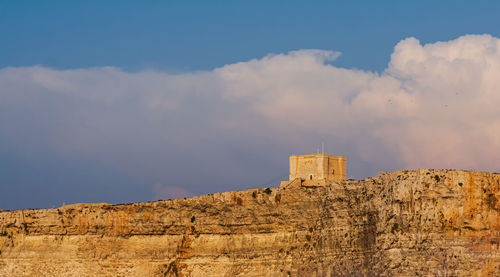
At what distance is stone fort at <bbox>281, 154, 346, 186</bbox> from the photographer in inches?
3720

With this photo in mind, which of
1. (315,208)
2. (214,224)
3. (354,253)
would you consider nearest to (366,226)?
(354,253)

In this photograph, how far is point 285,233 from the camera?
74125 mm

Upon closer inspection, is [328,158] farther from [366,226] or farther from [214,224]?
[366,226]

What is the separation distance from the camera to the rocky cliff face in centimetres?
5969

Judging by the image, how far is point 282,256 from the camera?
73.5 metres

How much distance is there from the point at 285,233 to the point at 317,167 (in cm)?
2140

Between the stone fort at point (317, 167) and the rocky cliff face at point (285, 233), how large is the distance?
1593 centimetres

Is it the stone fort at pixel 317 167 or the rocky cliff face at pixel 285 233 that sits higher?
the stone fort at pixel 317 167

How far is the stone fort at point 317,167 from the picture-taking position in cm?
9450

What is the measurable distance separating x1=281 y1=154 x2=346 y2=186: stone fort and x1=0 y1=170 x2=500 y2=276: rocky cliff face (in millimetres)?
15933

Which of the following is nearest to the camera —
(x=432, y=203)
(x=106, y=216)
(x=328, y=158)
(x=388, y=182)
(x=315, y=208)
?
(x=432, y=203)

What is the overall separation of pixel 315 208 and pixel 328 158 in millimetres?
23934

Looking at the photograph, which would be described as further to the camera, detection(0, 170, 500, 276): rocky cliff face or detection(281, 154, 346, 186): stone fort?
detection(281, 154, 346, 186): stone fort

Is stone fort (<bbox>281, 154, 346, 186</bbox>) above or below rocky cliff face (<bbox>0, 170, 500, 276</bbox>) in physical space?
above
